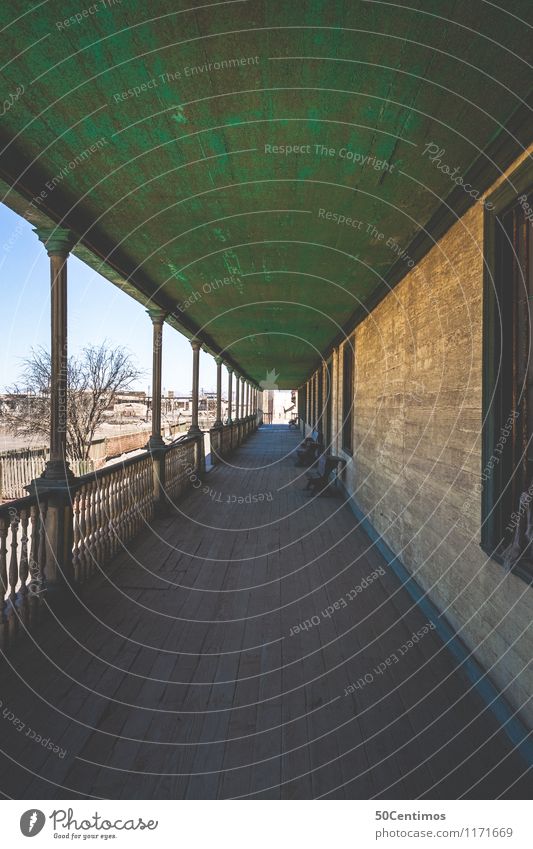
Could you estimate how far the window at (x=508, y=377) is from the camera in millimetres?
2449

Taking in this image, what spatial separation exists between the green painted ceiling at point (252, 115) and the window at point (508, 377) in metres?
0.43

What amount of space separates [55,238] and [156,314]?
315 centimetres

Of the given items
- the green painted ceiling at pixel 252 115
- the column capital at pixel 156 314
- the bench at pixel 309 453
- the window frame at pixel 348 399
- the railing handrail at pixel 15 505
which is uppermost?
the green painted ceiling at pixel 252 115

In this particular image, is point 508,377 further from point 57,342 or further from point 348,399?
point 348,399

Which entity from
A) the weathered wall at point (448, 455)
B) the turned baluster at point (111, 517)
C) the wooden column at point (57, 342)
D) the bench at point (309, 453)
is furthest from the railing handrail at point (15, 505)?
the bench at point (309, 453)

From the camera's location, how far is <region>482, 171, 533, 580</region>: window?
2449 millimetres

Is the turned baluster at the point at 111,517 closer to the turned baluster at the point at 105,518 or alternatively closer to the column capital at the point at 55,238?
the turned baluster at the point at 105,518

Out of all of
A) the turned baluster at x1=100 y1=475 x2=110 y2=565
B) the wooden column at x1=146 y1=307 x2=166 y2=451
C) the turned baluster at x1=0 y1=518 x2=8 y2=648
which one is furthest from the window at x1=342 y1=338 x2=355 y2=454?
the turned baluster at x1=0 y1=518 x2=8 y2=648

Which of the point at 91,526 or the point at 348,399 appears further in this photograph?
the point at 348,399

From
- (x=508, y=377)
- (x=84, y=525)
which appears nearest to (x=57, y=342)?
(x=84, y=525)

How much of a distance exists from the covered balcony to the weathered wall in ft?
0.09

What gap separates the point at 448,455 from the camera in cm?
337

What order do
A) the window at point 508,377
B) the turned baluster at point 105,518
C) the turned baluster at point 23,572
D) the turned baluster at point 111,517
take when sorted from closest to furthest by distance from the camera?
the window at point 508,377 → the turned baluster at point 23,572 → the turned baluster at point 105,518 → the turned baluster at point 111,517
